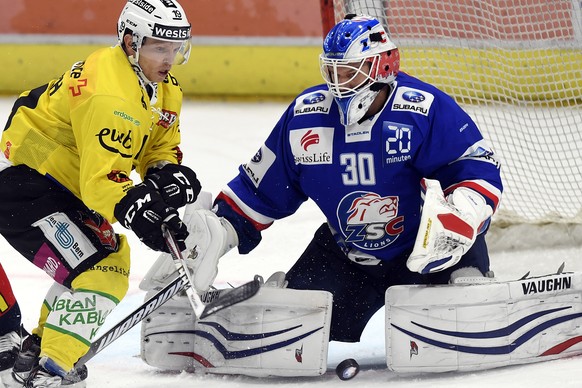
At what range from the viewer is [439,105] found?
3.28m

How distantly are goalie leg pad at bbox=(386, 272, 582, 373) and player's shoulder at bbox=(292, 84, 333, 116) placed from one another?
60 cm

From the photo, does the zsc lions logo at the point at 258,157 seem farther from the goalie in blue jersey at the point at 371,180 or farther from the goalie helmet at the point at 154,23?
the goalie helmet at the point at 154,23

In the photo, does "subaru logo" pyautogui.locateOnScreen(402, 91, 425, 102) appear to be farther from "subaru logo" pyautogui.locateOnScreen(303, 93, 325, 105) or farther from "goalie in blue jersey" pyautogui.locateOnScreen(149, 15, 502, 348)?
"subaru logo" pyautogui.locateOnScreen(303, 93, 325, 105)

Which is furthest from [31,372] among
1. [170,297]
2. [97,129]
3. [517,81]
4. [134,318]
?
[517,81]

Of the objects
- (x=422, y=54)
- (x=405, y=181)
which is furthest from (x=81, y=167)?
(x=422, y=54)

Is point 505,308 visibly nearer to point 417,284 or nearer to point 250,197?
point 417,284

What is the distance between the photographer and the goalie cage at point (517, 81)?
4695 millimetres

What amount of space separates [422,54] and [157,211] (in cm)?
225

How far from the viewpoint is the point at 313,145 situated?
3346 millimetres

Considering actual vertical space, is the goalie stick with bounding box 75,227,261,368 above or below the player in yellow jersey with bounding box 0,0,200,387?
below

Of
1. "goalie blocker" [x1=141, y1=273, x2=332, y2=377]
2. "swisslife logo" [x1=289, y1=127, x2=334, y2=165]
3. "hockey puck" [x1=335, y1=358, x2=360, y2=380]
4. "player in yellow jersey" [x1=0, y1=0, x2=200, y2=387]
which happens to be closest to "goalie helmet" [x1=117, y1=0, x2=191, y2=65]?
"player in yellow jersey" [x1=0, y1=0, x2=200, y2=387]

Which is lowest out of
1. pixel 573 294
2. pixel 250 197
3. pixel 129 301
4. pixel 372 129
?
pixel 129 301

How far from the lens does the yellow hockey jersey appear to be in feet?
9.87

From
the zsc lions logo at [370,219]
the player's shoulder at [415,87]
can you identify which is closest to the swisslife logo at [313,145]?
the zsc lions logo at [370,219]
